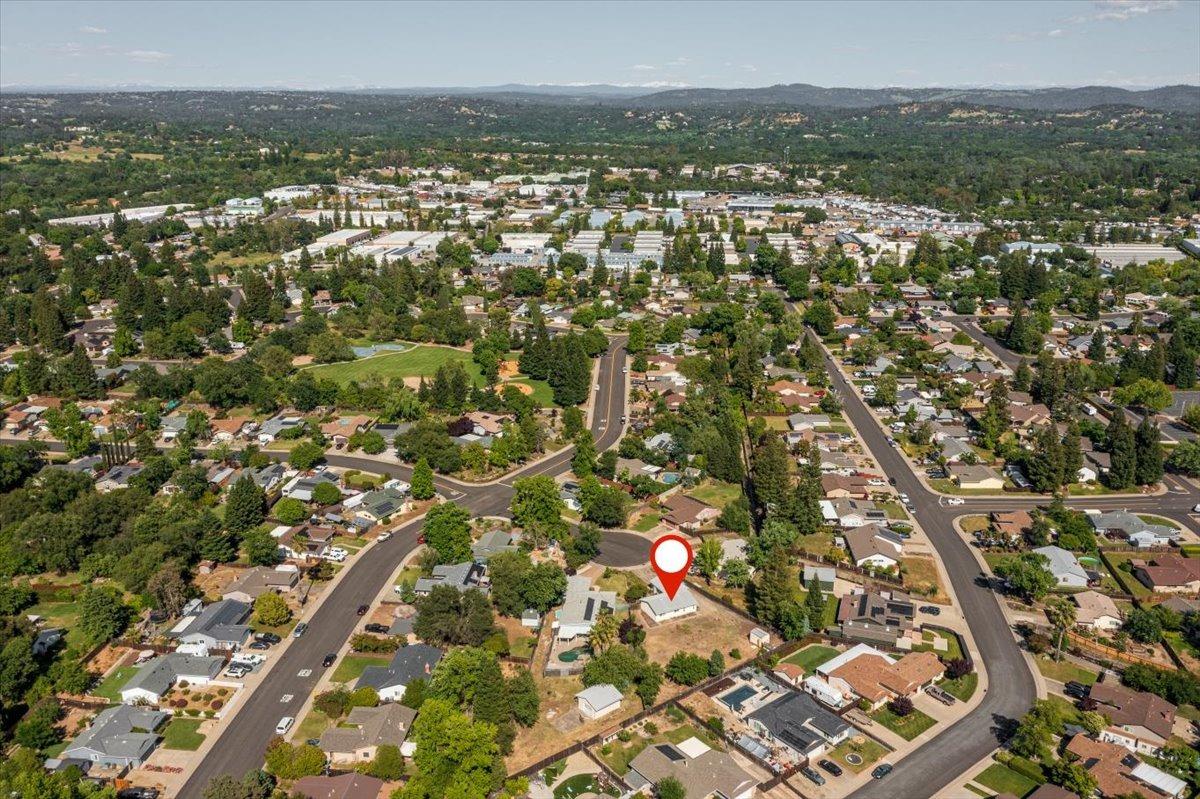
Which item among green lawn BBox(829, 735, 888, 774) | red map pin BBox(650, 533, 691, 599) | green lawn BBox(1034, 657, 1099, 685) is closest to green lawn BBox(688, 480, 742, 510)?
red map pin BBox(650, 533, 691, 599)

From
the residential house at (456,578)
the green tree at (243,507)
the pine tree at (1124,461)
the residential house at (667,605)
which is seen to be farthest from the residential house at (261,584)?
the pine tree at (1124,461)

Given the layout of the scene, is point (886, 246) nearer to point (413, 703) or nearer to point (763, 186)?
point (763, 186)

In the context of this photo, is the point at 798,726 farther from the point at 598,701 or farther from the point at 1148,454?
the point at 1148,454

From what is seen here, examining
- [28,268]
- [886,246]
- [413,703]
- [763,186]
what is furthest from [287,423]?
[763,186]

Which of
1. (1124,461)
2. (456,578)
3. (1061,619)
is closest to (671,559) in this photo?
(456,578)

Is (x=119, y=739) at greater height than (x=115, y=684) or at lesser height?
greater

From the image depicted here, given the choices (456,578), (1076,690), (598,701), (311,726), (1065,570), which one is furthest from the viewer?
(1065,570)
